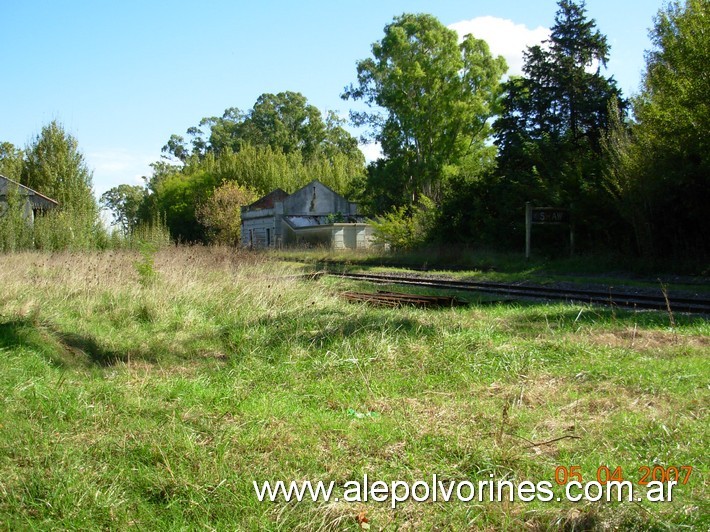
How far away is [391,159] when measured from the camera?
45594mm

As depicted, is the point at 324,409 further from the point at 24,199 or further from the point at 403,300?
the point at 24,199

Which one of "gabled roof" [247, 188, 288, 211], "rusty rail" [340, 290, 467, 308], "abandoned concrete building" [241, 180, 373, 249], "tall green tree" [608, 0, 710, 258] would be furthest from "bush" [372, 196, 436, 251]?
"gabled roof" [247, 188, 288, 211]

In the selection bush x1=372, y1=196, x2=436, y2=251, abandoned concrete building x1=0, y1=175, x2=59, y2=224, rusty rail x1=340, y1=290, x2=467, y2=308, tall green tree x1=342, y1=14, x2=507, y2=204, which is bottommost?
rusty rail x1=340, y1=290, x2=467, y2=308

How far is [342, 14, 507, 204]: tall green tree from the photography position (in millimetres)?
44094

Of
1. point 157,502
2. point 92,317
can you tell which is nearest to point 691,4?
point 92,317

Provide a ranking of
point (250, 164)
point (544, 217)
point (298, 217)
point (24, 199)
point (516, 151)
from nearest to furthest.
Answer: point (544, 217), point (24, 199), point (516, 151), point (298, 217), point (250, 164)

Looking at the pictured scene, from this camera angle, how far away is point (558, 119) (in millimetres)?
27609

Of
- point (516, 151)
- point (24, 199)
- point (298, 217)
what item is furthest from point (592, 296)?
point (298, 217)

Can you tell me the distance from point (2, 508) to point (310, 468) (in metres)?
1.87

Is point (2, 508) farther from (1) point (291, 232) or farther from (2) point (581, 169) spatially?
(1) point (291, 232)

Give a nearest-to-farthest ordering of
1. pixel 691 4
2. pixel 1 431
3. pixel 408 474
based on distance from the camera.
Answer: pixel 408 474 → pixel 1 431 → pixel 691 4
